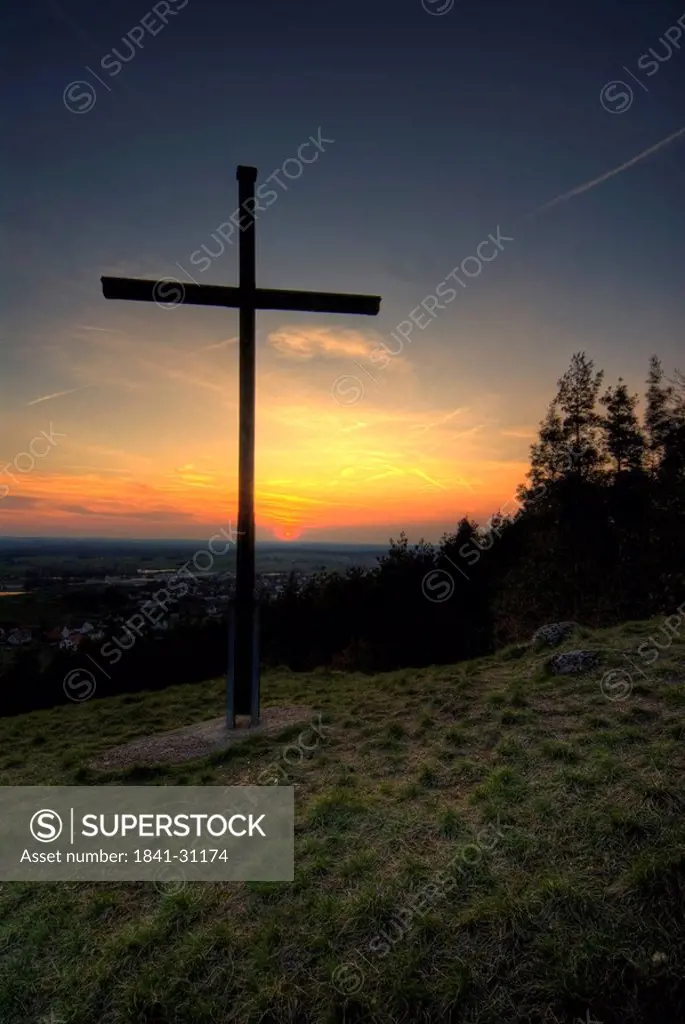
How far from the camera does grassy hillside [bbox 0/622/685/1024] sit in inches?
121

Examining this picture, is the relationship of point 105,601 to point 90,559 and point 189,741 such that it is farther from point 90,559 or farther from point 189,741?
point 189,741

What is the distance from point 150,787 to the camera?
19.4 feet

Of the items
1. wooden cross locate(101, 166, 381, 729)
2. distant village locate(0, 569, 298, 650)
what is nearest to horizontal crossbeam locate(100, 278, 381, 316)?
wooden cross locate(101, 166, 381, 729)

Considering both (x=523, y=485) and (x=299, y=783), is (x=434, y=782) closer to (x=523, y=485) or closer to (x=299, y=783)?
(x=299, y=783)

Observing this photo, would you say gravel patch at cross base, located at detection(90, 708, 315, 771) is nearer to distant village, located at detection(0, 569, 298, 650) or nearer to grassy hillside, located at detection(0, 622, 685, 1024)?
grassy hillside, located at detection(0, 622, 685, 1024)

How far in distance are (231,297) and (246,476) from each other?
247 centimetres

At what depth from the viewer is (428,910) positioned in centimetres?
353

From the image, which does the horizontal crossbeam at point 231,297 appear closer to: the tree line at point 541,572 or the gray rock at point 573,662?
the gray rock at point 573,662

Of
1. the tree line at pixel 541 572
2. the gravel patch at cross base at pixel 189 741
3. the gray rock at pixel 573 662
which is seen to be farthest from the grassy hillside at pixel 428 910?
the tree line at pixel 541 572

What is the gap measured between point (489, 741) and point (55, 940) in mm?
4020

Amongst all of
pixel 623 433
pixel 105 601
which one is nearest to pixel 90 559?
pixel 105 601

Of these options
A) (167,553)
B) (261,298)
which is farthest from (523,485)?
(261,298)

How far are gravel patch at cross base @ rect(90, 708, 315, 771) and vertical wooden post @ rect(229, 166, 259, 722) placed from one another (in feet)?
1.16

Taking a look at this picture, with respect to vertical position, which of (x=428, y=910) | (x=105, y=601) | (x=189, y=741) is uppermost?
(x=105, y=601)
